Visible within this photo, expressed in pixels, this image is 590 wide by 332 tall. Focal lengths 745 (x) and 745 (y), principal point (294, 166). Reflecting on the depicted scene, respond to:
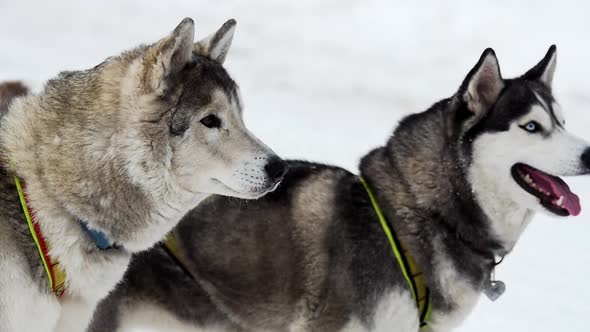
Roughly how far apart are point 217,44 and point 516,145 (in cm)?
133

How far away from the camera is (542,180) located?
3219mm

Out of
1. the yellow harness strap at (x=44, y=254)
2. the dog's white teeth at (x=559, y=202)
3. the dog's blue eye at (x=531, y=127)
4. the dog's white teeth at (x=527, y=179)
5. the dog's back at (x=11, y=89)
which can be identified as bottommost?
the yellow harness strap at (x=44, y=254)

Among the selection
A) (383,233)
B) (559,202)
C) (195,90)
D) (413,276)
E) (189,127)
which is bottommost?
(413,276)

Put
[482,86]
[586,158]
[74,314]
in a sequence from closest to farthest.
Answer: [74,314]
[586,158]
[482,86]

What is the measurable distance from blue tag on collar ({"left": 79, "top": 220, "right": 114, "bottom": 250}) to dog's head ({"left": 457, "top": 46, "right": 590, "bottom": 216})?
1.58 metres

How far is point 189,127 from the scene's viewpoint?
2697mm

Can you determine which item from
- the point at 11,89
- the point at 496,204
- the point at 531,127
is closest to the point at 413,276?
the point at 496,204

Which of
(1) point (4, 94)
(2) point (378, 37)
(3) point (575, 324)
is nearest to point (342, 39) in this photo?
(2) point (378, 37)

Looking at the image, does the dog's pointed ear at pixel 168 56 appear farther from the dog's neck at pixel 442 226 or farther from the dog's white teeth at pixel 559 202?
the dog's white teeth at pixel 559 202

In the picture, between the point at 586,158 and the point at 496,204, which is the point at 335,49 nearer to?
the point at 496,204

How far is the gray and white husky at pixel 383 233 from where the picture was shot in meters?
3.19

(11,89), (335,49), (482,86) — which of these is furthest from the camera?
(335,49)

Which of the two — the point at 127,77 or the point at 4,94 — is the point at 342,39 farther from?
the point at 127,77

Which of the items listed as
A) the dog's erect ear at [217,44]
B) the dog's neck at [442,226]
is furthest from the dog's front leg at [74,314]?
the dog's neck at [442,226]
